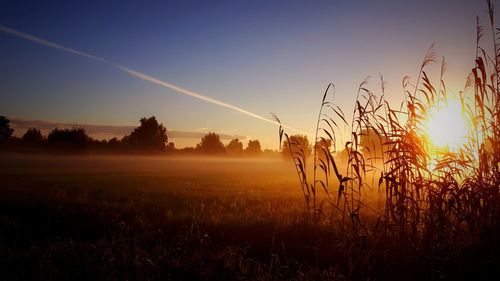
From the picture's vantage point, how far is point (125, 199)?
40.4ft

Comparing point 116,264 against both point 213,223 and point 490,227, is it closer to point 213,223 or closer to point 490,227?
point 213,223

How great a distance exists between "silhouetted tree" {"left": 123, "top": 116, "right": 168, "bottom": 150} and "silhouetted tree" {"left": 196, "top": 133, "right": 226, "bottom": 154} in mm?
16025

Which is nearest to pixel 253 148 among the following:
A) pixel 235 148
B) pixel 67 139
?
pixel 235 148

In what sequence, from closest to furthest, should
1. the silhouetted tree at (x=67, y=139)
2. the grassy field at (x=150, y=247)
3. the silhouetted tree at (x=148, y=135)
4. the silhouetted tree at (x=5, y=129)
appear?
the grassy field at (x=150, y=247) < the silhouetted tree at (x=67, y=139) < the silhouetted tree at (x=5, y=129) < the silhouetted tree at (x=148, y=135)

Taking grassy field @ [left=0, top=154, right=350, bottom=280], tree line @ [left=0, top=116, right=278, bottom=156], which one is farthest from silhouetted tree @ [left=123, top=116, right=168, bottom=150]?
grassy field @ [left=0, top=154, right=350, bottom=280]

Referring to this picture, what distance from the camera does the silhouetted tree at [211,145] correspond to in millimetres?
111500

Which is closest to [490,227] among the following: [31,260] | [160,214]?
[31,260]

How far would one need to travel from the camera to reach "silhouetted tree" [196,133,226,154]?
366 ft

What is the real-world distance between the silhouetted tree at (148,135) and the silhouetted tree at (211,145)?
16.0 meters

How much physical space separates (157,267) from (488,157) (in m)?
5.85

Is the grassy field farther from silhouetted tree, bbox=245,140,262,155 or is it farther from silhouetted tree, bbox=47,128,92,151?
silhouetted tree, bbox=245,140,262,155

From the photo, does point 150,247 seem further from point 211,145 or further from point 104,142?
point 211,145

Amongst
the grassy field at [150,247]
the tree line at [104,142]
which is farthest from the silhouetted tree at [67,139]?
the grassy field at [150,247]

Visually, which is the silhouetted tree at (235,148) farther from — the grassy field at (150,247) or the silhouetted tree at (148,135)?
the grassy field at (150,247)
